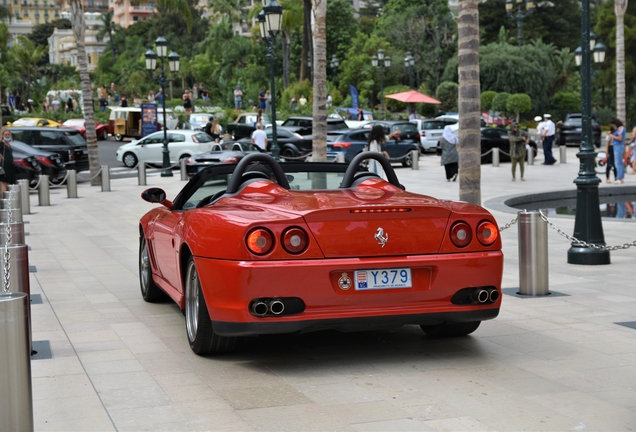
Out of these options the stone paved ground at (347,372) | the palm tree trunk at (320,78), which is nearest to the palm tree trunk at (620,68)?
the palm tree trunk at (320,78)

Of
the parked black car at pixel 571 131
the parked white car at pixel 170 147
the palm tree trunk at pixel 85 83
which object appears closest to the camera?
the palm tree trunk at pixel 85 83

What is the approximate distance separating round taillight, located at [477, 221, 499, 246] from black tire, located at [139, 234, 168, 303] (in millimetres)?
3483

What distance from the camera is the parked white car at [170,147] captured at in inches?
1420

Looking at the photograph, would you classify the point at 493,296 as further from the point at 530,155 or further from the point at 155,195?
the point at 530,155

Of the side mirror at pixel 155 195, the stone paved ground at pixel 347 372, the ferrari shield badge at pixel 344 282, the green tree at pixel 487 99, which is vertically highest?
the green tree at pixel 487 99

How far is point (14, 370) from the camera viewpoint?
13.9 ft

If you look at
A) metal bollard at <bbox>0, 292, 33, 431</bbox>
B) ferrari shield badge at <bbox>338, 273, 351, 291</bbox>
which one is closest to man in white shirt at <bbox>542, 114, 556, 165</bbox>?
ferrari shield badge at <bbox>338, 273, 351, 291</bbox>

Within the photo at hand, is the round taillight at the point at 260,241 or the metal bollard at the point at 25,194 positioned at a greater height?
the round taillight at the point at 260,241

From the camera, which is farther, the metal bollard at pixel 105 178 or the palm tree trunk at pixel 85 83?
the palm tree trunk at pixel 85 83

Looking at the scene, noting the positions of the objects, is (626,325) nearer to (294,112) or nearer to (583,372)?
(583,372)

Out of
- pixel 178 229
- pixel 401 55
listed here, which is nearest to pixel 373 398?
pixel 178 229

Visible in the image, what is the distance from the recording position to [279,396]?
18.0 feet

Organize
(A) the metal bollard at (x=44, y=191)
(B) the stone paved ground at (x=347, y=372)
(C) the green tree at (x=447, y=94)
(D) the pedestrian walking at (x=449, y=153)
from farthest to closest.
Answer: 1. (C) the green tree at (x=447, y=94)
2. (D) the pedestrian walking at (x=449, y=153)
3. (A) the metal bollard at (x=44, y=191)
4. (B) the stone paved ground at (x=347, y=372)

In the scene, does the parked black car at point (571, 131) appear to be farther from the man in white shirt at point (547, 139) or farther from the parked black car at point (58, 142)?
the parked black car at point (58, 142)
